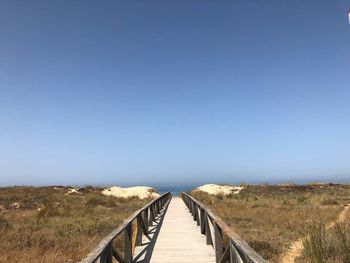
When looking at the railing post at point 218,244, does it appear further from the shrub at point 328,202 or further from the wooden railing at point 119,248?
the shrub at point 328,202

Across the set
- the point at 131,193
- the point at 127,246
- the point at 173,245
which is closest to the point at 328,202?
the point at 131,193

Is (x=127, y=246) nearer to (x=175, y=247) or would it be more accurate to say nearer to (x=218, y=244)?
(x=218, y=244)

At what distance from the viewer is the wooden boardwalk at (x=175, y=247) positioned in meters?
9.18

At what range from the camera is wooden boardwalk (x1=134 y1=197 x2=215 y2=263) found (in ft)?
30.1

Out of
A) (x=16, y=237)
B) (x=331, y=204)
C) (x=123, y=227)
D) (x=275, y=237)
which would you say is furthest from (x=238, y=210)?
(x=123, y=227)

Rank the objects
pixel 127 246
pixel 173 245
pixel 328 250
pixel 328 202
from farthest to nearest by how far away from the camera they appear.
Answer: pixel 328 202 → pixel 173 245 → pixel 328 250 → pixel 127 246

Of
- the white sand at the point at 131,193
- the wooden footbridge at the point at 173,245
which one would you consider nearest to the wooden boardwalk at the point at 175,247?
the wooden footbridge at the point at 173,245

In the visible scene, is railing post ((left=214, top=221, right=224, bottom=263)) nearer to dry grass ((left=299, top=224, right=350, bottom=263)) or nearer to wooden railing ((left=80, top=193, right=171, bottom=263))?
wooden railing ((left=80, top=193, right=171, bottom=263))

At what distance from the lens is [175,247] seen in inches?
420

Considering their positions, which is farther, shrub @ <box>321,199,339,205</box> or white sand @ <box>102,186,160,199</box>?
white sand @ <box>102,186,160,199</box>

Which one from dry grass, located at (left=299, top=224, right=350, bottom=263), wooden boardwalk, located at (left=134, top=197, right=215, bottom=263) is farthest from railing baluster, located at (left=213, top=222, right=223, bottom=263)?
dry grass, located at (left=299, top=224, right=350, bottom=263)

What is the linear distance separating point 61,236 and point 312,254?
350 inches

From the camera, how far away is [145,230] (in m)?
13.1

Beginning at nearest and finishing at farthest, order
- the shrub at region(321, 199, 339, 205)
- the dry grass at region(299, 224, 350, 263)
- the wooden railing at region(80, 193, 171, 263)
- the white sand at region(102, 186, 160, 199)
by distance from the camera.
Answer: the wooden railing at region(80, 193, 171, 263)
the dry grass at region(299, 224, 350, 263)
the shrub at region(321, 199, 339, 205)
the white sand at region(102, 186, 160, 199)
